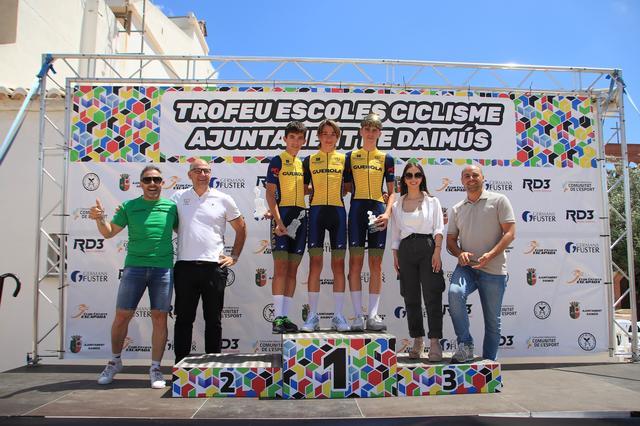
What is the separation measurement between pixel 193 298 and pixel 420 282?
1.90 m

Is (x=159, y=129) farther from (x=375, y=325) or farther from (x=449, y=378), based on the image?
(x=449, y=378)

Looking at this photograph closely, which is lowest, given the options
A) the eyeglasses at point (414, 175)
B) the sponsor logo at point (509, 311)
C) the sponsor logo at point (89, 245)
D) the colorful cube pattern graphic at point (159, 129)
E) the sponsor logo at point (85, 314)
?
the sponsor logo at point (85, 314)

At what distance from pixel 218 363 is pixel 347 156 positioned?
2.07 meters

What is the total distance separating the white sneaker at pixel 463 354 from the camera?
12.9 feet

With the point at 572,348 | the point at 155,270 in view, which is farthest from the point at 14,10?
the point at 572,348

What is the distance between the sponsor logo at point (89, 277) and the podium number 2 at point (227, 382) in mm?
2273

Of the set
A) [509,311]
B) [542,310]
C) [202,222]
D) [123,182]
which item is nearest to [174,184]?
[123,182]

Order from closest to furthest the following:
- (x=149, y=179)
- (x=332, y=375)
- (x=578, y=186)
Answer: (x=332, y=375) < (x=149, y=179) < (x=578, y=186)

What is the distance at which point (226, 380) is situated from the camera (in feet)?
12.4

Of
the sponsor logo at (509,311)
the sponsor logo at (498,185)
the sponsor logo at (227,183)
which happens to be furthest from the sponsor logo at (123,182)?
the sponsor logo at (509,311)

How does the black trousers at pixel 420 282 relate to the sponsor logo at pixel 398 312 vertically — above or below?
above

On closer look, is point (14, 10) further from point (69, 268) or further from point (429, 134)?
point (429, 134)

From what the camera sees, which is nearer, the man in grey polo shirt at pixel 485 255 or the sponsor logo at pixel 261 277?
the man in grey polo shirt at pixel 485 255

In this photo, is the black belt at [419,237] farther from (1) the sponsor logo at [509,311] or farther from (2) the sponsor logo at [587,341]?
(2) the sponsor logo at [587,341]
